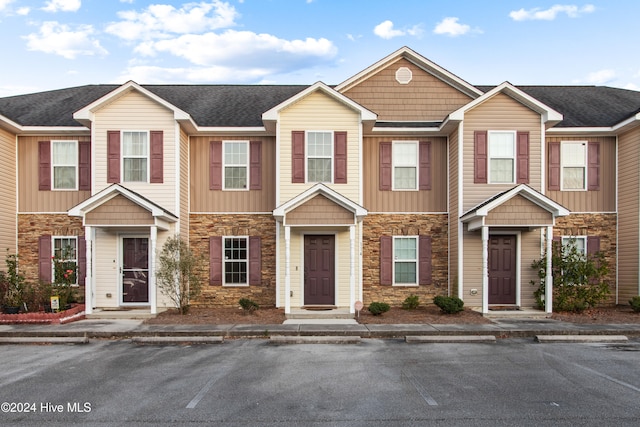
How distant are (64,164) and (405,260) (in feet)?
37.9

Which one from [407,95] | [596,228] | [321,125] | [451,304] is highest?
[407,95]

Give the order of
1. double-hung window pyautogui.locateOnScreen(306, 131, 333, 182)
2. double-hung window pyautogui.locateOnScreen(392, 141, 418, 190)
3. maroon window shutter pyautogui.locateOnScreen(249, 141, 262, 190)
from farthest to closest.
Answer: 1. double-hung window pyautogui.locateOnScreen(392, 141, 418, 190)
2. maroon window shutter pyautogui.locateOnScreen(249, 141, 262, 190)
3. double-hung window pyautogui.locateOnScreen(306, 131, 333, 182)

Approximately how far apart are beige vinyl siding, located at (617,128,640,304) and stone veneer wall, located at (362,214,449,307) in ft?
18.6

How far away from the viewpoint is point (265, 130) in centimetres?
1517

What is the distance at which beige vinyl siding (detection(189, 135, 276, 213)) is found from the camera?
15.5 metres

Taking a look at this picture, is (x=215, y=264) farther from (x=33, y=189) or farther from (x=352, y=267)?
(x=33, y=189)

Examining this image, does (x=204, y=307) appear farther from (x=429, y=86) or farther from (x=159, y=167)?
(x=429, y=86)

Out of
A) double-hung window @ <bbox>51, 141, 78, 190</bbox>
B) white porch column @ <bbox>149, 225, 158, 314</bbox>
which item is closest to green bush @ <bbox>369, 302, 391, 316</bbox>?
white porch column @ <bbox>149, 225, 158, 314</bbox>

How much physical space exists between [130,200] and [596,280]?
14.6m

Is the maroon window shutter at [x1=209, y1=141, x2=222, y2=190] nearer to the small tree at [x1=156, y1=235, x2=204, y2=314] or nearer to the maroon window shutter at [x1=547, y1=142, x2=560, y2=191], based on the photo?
the small tree at [x1=156, y1=235, x2=204, y2=314]

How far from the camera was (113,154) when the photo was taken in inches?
567

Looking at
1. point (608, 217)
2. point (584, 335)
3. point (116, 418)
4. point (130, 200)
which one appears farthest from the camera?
point (608, 217)

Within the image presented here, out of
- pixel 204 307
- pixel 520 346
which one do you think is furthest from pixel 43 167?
pixel 520 346

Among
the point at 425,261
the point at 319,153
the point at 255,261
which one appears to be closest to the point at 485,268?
the point at 425,261
